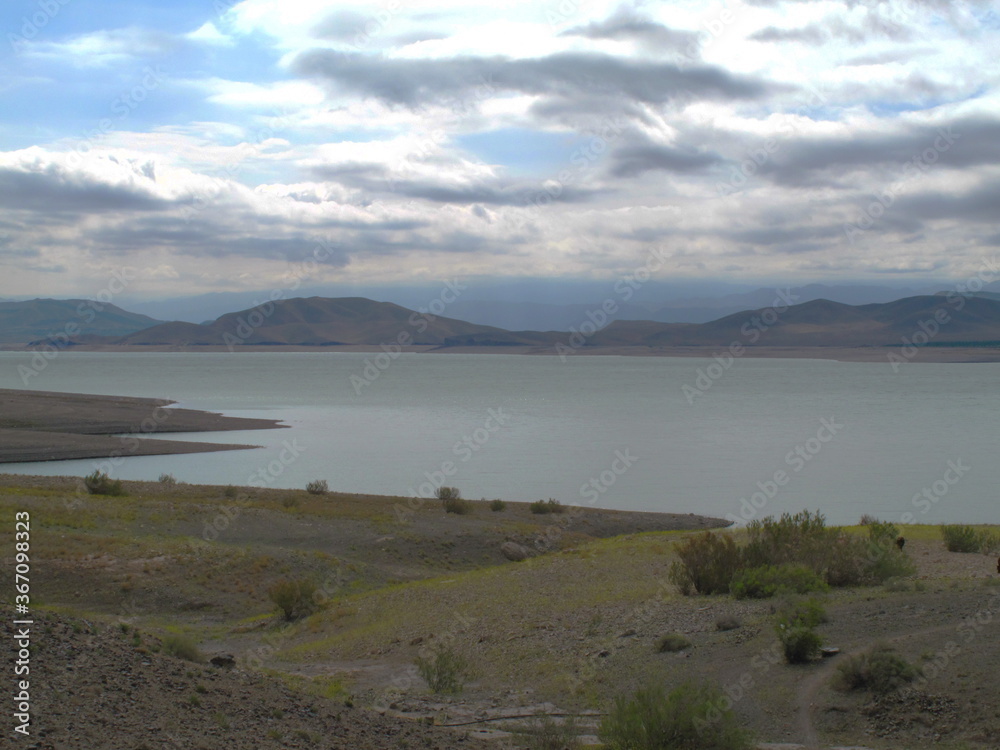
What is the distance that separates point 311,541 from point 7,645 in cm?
1493

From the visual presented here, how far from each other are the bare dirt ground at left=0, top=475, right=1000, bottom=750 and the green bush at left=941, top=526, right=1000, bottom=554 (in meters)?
0.59

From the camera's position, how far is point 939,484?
37.5 meters

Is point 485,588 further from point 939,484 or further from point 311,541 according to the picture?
point 939,484

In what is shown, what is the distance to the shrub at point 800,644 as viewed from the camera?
836 cm

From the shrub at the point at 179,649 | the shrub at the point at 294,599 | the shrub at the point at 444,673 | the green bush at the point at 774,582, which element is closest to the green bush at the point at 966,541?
the green bush at the point at 774,582

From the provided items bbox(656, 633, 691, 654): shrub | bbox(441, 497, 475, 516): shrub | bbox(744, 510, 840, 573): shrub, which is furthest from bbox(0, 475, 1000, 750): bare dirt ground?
bbox(441, 497, 475, 516): shrub

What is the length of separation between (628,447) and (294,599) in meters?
39.0

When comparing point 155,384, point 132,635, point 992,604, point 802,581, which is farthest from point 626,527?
point 155,384

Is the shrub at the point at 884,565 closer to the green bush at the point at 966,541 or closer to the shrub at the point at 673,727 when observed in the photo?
the green bush at the point at 966,541

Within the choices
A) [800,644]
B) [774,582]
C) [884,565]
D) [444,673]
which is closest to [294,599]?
[444,673]

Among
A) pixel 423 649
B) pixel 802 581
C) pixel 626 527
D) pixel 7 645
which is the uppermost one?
pixel 7 645

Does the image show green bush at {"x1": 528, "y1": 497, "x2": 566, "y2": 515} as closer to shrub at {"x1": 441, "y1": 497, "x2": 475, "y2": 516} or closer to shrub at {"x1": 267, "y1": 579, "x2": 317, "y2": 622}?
shrub at {"x1": 441, "y1": 497, "x2": 475, "y2": 516}

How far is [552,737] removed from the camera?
7098 millimetres

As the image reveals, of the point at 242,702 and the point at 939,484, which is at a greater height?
the point at 242,702
